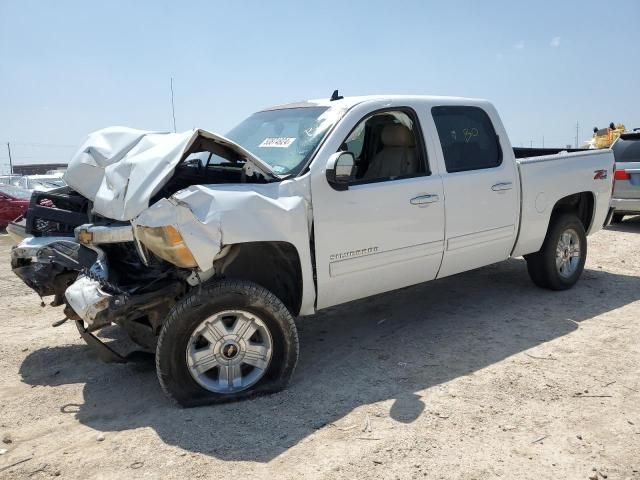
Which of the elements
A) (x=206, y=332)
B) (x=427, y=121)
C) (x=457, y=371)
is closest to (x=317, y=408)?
(x=206, y=332)

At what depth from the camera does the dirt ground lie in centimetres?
302

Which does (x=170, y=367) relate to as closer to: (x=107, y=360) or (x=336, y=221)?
(x=107, y=360)

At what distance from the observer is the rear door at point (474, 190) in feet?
15.8

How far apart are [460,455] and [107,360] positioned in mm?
2420

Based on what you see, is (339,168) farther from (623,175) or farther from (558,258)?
(623,175)

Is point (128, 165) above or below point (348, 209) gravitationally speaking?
above

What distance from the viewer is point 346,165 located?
3957 mm

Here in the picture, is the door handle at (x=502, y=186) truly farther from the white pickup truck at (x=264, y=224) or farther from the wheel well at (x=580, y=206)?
the wheel well at (x=580, y=206)

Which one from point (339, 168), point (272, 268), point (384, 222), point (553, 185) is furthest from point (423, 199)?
point (553, 185)

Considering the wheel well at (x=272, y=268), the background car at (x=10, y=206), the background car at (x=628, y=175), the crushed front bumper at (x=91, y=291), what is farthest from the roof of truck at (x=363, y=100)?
the background car at (x=10, y=206)

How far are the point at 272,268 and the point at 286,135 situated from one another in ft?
3.71

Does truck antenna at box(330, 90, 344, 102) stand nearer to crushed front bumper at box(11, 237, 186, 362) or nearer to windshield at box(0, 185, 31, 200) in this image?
crushed front bumper at box(11, 237, 186, 362)

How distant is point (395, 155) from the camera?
4.97 m

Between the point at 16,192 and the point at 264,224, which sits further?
the point at 16,192
